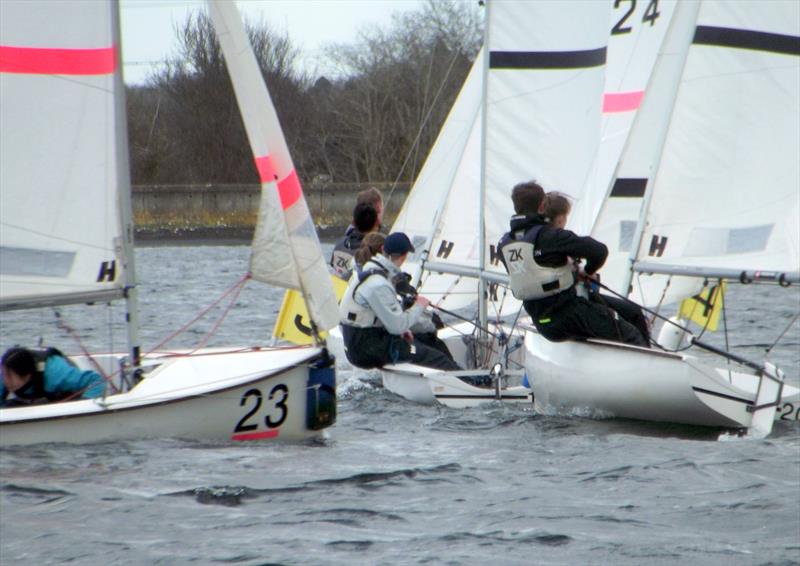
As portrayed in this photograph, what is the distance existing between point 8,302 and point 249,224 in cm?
2824

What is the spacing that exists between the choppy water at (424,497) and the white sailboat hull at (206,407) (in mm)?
77

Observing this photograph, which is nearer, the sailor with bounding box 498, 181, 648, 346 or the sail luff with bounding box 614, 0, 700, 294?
the sailor with bounding box 498, 181, 648, 346

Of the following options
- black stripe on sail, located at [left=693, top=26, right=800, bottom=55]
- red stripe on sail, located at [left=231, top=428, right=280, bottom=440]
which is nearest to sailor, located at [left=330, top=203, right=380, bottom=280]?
black stripe on sail, located at [left=693, top=26, right=800, bottom=55]

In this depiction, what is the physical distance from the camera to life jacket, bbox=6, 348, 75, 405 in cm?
632

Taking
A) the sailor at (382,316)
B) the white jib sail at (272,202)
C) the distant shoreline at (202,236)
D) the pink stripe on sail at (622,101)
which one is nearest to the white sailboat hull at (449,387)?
the sailor at (382,316)

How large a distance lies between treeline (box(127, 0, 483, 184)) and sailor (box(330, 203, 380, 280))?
27336mm

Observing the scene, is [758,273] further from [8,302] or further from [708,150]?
[8,302]

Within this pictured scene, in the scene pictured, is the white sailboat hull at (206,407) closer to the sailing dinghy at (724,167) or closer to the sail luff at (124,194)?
the sail luff at (124,194)

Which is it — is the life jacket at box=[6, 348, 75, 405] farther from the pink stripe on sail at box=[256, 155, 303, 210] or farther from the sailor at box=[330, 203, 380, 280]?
the sailor at box=[330, 203, 380, 280]

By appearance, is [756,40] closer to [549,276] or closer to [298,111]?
[549,276]

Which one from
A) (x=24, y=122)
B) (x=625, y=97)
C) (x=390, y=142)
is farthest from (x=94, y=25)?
(x=390, y=142)

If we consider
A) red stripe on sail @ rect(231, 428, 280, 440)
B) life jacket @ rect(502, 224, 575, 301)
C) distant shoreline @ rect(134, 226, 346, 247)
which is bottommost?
distant shoreline @ rect(134, 226, 346, 247)

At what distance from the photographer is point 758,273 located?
23.5ft

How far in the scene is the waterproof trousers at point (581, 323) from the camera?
23.3ft
